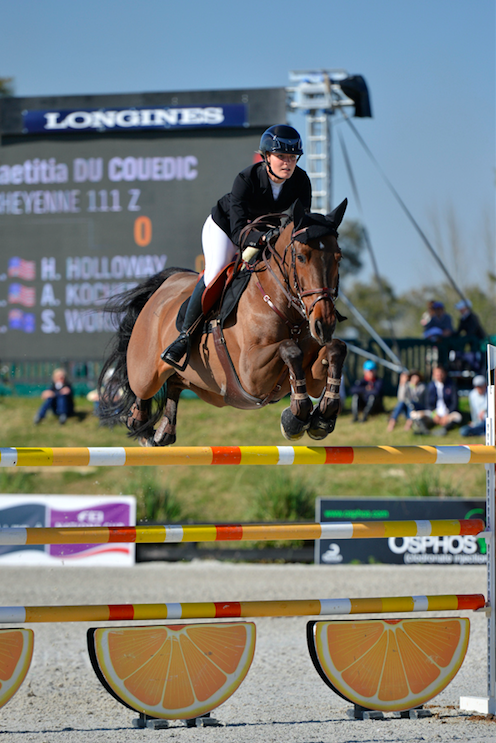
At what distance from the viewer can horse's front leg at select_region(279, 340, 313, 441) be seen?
3.43 meters

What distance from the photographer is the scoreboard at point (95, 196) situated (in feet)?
33.1

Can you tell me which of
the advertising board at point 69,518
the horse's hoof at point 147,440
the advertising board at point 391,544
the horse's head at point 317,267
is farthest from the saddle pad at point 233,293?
the advertising board at point 69,518

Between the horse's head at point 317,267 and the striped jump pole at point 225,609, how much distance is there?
116cm

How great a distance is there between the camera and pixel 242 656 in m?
3.55

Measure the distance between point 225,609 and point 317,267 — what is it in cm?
152

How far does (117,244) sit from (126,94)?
1984 millimetres

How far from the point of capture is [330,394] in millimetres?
3482

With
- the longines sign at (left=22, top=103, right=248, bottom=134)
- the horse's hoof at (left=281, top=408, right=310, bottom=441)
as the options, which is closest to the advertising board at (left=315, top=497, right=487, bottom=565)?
the longines sign at (left=22, top=103, right=248, bottom=134)

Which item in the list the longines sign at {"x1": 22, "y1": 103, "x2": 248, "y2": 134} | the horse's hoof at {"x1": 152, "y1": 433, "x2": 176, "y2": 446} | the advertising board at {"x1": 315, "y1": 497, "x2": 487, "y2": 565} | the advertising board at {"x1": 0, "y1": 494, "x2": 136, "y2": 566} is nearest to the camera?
the horse's hoof at {"x1": 152, "y1": 433, "x2": 176, "y2": 446}

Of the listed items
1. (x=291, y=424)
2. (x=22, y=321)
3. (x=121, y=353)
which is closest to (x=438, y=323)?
(x=22, y=321)

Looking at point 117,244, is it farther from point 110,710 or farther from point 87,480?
point 110,710

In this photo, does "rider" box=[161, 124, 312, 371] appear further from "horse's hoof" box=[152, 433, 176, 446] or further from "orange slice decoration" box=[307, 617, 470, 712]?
"orange slice decoration" box=[307, 617, 470, 712]

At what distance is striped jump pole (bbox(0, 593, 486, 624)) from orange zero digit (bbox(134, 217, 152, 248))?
292 inches

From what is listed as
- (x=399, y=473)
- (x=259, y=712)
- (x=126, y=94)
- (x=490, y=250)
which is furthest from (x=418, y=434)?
(x=490, y=250)
